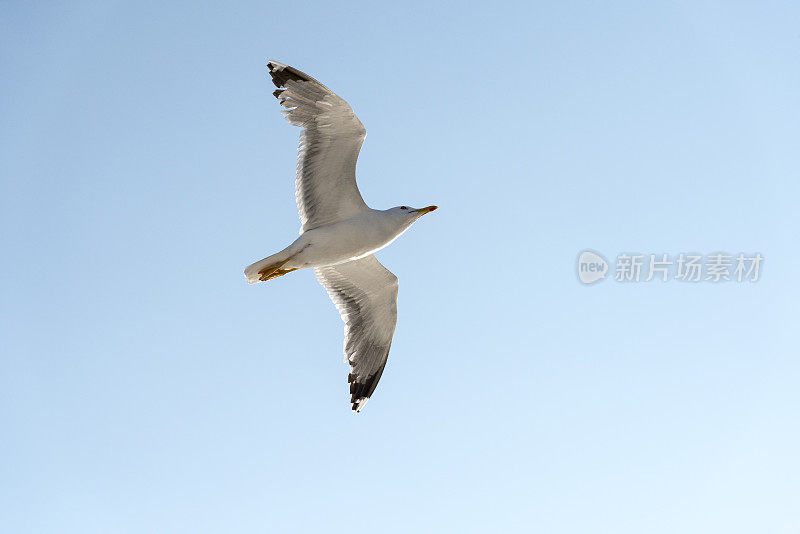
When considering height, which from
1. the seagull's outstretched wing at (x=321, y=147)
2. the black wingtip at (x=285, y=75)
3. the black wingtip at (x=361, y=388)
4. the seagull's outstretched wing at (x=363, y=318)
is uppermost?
the black wingtip at (x=285, y=75)

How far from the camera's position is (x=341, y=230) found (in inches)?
372

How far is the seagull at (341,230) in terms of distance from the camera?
30.0 ft

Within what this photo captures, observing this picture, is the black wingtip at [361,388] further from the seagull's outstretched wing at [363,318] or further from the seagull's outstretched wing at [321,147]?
the seagull's outstretched wing at [321,147]

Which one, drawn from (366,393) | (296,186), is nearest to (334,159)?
(296,186)

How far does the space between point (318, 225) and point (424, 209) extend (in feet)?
3.95

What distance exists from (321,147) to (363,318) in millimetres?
2158

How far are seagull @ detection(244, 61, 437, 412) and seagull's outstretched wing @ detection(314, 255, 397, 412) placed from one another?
0.01 metres

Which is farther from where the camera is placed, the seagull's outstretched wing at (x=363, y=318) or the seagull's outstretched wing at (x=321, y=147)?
the seagull's outstretched wing at (x=363, y=318)

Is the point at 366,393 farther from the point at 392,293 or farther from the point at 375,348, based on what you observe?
the point at 392,293

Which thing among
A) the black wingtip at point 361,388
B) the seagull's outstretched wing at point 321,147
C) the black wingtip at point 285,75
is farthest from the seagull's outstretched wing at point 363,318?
the black wingtip at point 285,75

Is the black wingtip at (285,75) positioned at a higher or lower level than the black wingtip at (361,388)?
higher

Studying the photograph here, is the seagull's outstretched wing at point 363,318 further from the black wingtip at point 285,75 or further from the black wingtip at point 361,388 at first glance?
the black wingtip at point 285,75

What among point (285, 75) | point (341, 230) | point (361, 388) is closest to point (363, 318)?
point (361, 388)

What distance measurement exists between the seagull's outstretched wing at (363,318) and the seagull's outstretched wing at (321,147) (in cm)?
82
